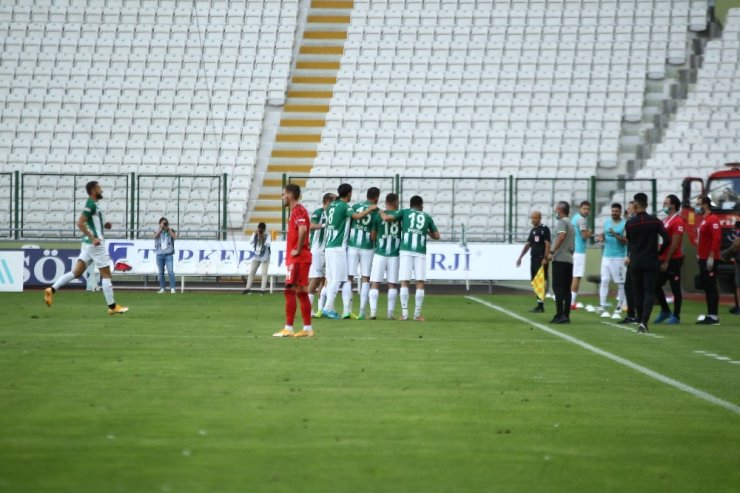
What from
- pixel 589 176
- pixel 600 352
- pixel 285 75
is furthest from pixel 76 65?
pixel 600 352

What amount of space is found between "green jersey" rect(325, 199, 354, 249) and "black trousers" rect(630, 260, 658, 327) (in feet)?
15.5

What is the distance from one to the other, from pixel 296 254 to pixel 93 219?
18.7 feet

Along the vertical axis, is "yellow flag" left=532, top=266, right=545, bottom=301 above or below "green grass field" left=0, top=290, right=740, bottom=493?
above

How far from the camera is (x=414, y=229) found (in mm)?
21438

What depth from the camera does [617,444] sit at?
8.64m

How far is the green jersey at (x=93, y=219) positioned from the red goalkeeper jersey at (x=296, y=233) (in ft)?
17.3

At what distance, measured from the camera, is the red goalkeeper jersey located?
16688 millimetres

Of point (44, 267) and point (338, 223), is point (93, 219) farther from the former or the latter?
point (44, 267)

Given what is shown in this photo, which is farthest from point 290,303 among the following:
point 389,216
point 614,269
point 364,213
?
point 614,269

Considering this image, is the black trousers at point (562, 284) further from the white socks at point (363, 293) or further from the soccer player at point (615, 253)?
the white socks at point (363, 293)

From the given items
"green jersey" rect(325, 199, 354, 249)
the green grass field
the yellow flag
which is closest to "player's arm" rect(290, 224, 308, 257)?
the green grass field

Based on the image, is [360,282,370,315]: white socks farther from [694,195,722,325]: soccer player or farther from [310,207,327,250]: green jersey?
[694,195,722,325]: soccer player

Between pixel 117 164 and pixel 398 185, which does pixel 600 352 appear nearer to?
pixel 398 185

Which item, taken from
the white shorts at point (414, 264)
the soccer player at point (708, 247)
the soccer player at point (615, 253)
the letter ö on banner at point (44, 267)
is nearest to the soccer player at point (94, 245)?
the white shorts at point (414, 264)
